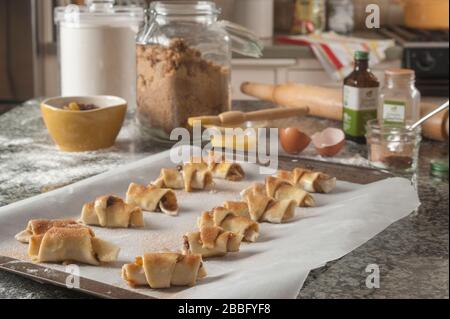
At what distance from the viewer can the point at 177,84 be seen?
4.71 feet

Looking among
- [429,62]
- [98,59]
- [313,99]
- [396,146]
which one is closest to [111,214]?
[396,146]

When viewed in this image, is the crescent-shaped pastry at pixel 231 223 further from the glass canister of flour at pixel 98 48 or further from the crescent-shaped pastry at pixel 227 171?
the glass canister of flour at pixel 98 48

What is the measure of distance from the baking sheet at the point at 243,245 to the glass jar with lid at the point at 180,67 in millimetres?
187

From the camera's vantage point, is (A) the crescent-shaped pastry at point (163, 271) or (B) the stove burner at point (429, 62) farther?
(B) the stove burner at point (429, 62)

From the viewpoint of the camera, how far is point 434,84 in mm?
2789

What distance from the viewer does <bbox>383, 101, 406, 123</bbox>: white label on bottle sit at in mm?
1411

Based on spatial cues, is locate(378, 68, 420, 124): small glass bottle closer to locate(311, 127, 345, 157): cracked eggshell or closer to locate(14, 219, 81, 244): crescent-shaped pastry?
locate(311, 127, 345, 157): cracked eggshell

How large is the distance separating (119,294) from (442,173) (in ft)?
2.32

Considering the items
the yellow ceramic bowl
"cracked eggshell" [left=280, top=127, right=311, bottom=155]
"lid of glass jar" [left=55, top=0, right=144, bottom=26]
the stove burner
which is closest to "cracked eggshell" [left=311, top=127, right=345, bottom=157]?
"cracked eggshell" [left=280, top=127, right=311, bottom=155]

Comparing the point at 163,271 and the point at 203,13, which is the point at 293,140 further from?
the point at 163,271

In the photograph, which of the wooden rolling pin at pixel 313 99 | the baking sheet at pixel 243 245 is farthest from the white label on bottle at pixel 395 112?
the baking sheet at pixel 243 245

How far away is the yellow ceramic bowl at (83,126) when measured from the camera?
1.39 metres
